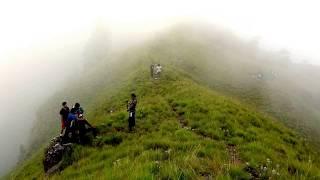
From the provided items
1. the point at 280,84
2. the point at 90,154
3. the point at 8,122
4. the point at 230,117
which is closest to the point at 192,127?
the point at 230,117

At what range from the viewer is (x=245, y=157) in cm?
1958

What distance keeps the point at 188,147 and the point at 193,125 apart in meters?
9.61

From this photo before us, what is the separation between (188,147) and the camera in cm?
1972

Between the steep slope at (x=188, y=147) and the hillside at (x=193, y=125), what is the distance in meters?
0.06

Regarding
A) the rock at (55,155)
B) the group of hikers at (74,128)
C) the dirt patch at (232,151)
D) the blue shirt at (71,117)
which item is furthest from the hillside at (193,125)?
the blue shirt at (71,117)

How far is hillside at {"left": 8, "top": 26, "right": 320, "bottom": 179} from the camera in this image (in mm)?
14992

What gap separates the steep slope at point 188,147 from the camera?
1377 cm

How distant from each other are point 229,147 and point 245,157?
11.7 ft

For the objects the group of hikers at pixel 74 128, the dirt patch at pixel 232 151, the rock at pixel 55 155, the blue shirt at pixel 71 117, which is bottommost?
the rock at pixel 55 155

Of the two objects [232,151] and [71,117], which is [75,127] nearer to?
[71,117]

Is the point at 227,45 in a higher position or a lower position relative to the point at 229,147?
higher

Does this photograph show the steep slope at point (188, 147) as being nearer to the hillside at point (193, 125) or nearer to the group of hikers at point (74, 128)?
the hillside at point (193, 125)

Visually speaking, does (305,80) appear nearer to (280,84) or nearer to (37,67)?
(280,84)

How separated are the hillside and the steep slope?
2.2 inches
